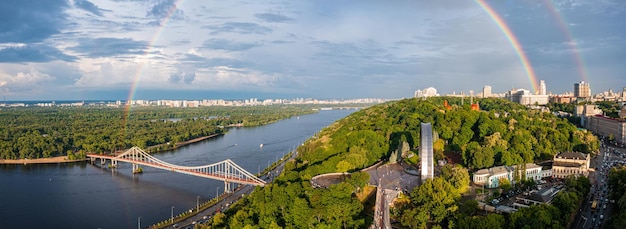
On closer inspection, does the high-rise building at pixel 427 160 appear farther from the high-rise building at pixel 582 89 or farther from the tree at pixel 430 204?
the high-rise building at pixel 582 89

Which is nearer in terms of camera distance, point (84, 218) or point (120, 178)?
point (84, 218)

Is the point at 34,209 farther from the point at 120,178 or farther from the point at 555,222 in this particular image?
the point at 555,222

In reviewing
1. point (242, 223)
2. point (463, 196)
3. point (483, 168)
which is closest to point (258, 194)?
point (242, 223)

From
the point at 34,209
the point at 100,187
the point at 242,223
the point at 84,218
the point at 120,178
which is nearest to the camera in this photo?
the point at 242,223

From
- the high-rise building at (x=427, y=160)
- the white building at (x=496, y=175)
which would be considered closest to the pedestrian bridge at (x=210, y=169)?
the high-rise building at (x=427, y=160)

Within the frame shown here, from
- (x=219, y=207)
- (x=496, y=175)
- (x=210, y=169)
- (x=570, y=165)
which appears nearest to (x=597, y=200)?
(x=496, y=175)

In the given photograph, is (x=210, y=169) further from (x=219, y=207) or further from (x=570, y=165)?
(x=570, y=165)
